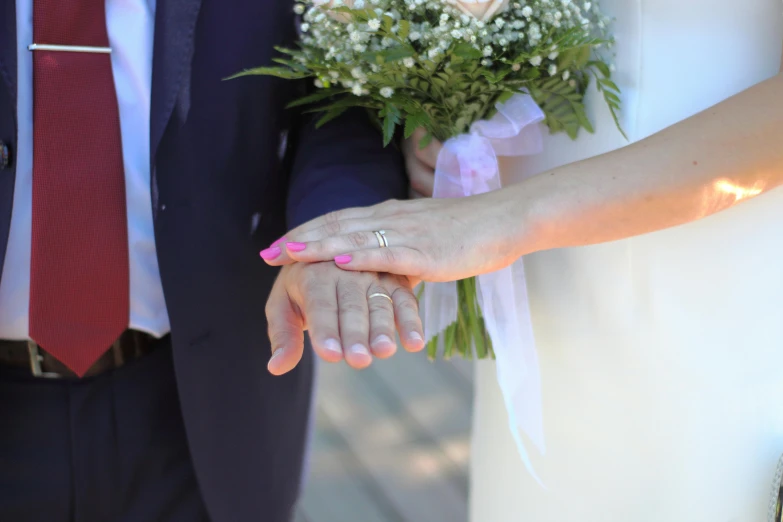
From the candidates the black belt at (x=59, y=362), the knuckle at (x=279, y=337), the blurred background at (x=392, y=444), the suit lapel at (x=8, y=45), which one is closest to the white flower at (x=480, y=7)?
the knuckle at (x=279, y=337)

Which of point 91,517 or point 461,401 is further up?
point 91,517

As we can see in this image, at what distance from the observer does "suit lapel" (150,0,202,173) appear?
1.46 metres

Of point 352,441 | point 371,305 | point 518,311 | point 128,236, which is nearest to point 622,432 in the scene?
point 518,311

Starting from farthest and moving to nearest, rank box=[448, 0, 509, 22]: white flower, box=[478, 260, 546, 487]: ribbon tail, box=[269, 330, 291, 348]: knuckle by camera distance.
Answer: box=[478, 260, 546, 487]: ribbon tail
box=[448, 0, 509, 22]: white flower
box=[269, 330, 291, 348]: knuckle

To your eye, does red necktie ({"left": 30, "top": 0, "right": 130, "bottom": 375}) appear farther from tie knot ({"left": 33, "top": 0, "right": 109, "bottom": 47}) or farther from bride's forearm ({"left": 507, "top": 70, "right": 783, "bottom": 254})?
bride's forearm ({"left": 507, "top": 70, "right": 783, "bottom": 254})

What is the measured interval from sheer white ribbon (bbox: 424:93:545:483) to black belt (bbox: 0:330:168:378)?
603 millimetres

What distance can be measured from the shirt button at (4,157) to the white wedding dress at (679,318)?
3.33ft

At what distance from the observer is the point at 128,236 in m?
1.56

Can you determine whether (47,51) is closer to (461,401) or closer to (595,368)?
(595,368)

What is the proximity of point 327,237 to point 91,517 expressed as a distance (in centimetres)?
89

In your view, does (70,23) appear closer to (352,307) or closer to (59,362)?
(59,362)

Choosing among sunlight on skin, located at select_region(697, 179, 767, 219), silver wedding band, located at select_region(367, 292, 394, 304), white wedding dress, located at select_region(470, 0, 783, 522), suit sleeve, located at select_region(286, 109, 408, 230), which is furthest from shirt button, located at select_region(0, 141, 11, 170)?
sunlight on skin, located at select_region(697, 179, 767, 219)

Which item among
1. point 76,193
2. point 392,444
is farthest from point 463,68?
point 392,444

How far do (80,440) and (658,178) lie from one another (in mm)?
1235
